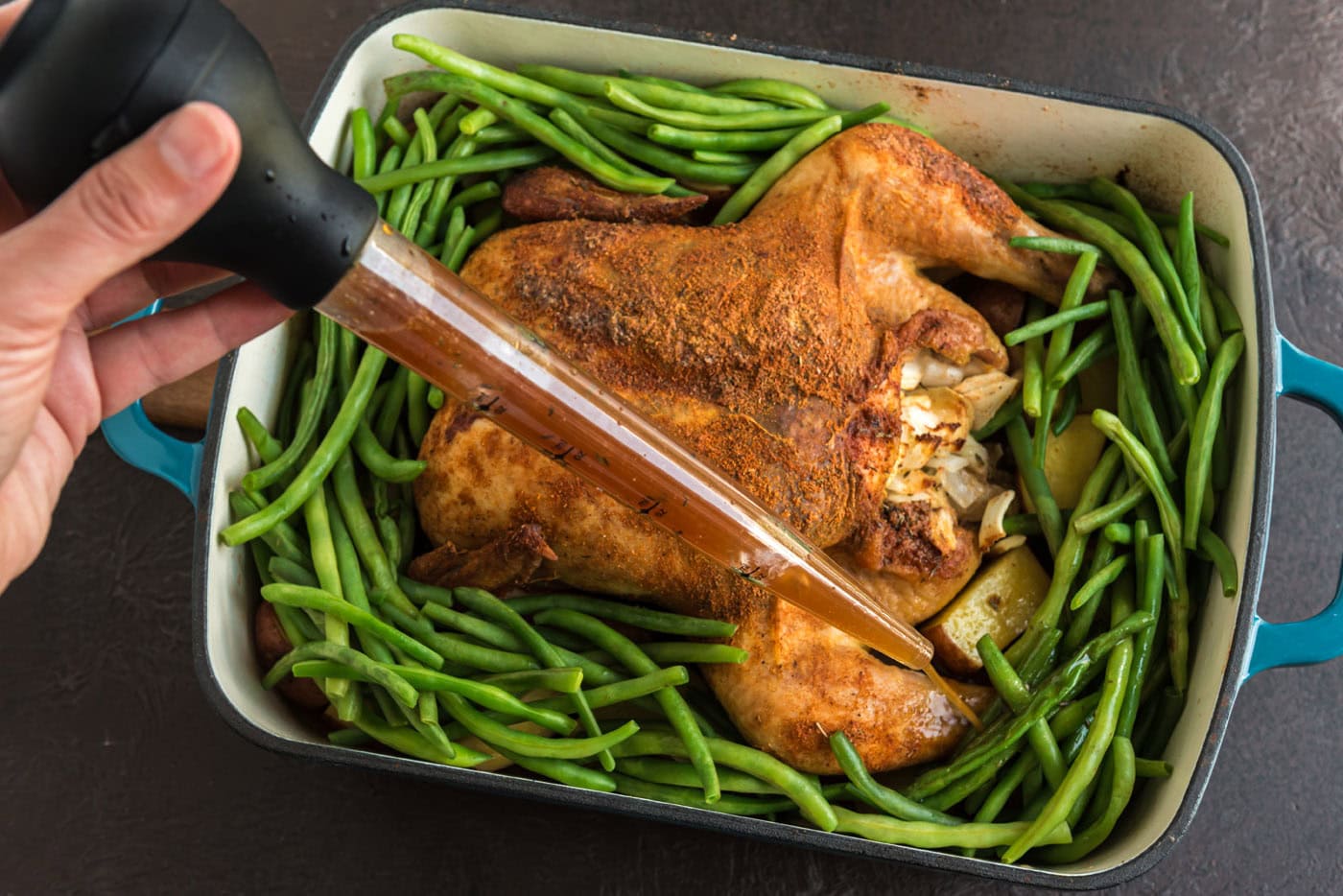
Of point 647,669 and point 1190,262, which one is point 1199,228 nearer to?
point 1190,262

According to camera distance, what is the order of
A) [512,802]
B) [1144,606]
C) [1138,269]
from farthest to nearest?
[512,802] → [1138,269] → [1144,606]

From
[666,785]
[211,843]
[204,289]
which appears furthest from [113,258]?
[211,843]

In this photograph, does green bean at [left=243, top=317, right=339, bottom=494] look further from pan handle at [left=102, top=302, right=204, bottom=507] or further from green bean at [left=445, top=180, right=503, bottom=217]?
green bean at [left=445, top=180, right=503, bottom=217]

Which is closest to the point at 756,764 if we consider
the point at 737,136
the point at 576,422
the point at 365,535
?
the point at 576,422

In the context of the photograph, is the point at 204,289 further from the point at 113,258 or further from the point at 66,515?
the point at 113,258

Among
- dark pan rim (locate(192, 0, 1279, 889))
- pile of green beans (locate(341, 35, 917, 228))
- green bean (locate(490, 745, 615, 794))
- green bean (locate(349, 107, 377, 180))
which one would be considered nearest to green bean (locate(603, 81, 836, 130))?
pile of green beans (locate(341, 35, 917, 228))

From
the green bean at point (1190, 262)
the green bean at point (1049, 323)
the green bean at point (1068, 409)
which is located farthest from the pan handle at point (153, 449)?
the green bean at point (1190, 262)
